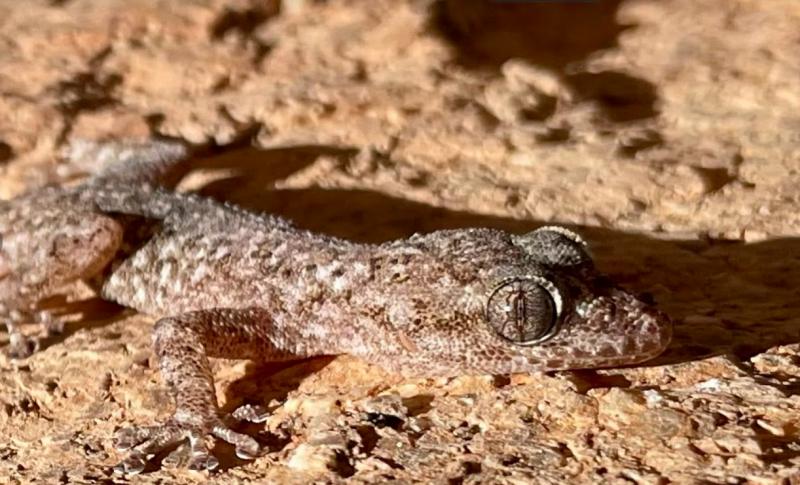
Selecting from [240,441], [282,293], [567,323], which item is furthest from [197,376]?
[567,323]

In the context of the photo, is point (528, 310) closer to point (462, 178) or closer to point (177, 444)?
point (177, 444)

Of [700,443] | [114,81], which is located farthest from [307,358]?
[114,81]

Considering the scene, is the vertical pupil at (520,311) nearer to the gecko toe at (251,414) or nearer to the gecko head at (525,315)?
the gecko head at (525,315)

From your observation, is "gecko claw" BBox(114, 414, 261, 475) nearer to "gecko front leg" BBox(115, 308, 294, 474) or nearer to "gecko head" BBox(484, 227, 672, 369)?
"gecko front leg" BBox(115, 308, 294, 474)

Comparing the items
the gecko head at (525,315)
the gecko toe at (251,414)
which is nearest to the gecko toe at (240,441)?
the gecko toe at (251,414)

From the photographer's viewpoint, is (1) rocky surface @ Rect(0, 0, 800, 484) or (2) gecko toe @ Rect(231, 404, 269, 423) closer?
(1) rocky surface @ Rect(0, 0, 800, 484)

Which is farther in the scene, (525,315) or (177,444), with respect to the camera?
(177,444)

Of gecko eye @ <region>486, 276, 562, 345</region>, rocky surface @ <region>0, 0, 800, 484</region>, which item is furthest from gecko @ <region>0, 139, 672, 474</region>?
rocky surface @ <region>0, 0, 800, 484</region>

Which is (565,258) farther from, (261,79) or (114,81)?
(114,81)
